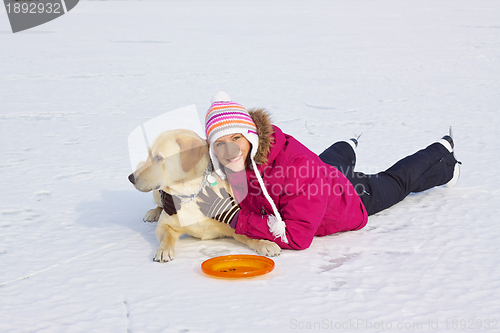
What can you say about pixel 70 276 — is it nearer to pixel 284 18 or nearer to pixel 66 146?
pixel 66 146

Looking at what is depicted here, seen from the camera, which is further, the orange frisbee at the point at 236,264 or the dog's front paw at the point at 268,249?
the dog's front paw at the point at 268,249

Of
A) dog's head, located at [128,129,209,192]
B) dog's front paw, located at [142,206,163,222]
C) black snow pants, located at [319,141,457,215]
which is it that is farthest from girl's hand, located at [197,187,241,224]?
black snow pants, located at [319,141,457,215]

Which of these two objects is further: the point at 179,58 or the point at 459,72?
the point at 179,58

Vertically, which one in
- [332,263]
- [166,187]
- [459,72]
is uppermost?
[166,187]

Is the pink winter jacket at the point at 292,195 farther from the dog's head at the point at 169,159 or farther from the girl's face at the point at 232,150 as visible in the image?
the dog's head at the point at 169,159

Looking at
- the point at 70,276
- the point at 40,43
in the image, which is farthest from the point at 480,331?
the point at 40,43

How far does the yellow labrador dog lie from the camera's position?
2.61 m

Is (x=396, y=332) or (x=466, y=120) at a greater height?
(x=396, y=332)

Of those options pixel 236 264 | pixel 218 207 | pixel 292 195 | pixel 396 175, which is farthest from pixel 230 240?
pixel 396 175

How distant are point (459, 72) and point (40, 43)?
10.6 meters

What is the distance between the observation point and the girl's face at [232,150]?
97.5 inches

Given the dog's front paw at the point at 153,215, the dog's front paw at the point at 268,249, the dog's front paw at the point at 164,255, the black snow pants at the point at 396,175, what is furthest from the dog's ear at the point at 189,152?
the black snow pants at the point at 396,175

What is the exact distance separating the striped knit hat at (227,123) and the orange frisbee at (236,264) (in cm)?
53

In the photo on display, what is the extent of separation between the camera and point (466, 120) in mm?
5855
